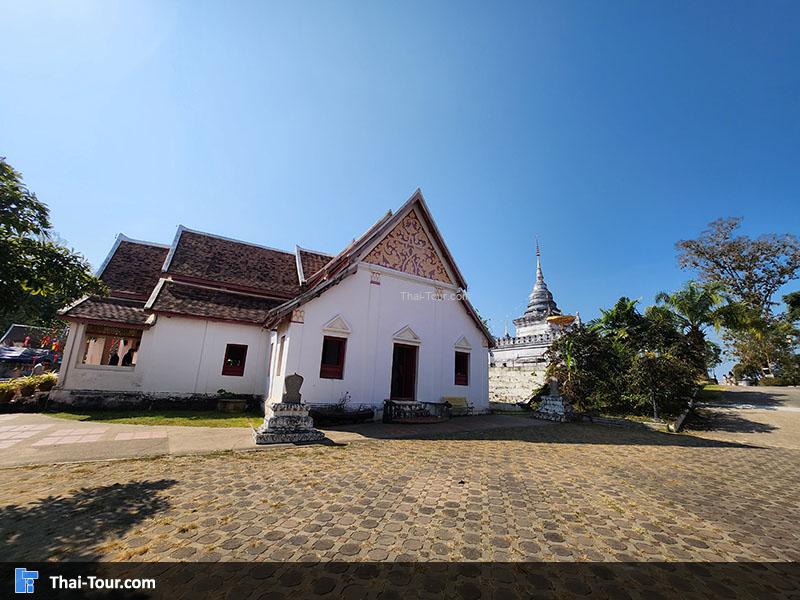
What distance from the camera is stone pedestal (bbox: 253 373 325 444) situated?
7.37 meters

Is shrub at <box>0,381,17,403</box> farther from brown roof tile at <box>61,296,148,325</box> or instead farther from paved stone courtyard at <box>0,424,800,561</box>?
paved stone courtyard at <box>0,424,800,561</box>

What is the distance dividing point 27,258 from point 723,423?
64.5 ft

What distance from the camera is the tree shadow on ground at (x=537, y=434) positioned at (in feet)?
28.8

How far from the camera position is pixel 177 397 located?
12.6 meters

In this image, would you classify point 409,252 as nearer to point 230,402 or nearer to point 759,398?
point 230,402

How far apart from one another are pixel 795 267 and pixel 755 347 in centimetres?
758

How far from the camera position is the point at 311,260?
17875 millimetres

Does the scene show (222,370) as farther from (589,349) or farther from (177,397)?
(589,349)

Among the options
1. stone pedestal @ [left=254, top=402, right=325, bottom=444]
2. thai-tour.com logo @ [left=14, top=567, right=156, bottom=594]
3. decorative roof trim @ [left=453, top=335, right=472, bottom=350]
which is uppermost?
decorative roof trim @ [left=453, top=335, right=472, bottom=350]

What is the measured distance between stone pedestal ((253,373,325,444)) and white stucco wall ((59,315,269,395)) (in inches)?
227

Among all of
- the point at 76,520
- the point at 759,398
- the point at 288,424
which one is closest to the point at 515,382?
the point at 759,398

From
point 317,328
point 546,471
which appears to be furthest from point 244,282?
point 546,471

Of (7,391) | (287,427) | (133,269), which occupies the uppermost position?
(133,269)

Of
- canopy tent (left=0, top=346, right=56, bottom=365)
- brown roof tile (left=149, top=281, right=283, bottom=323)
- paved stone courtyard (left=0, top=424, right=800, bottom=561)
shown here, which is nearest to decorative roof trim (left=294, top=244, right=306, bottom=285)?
brown roof tile (left=149, top=281, right=283, bottom=323)
